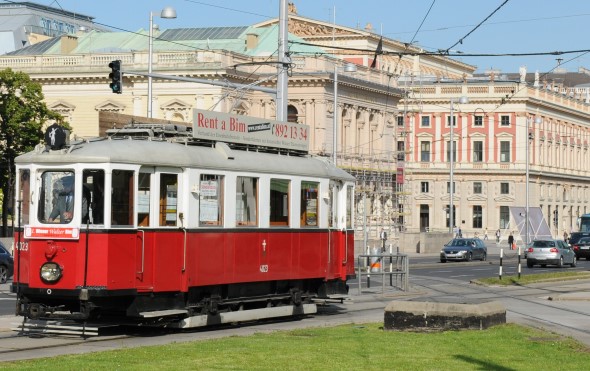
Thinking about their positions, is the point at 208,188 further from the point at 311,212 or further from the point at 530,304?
the point at 530,304

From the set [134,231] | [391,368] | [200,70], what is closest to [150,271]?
[134,231]

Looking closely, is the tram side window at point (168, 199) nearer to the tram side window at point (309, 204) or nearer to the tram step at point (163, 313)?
the tram step at point (163, 313)

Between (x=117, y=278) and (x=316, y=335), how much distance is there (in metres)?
3.20

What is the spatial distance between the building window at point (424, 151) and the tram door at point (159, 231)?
10756 cm

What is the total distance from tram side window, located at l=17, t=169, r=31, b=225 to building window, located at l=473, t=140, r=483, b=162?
108m

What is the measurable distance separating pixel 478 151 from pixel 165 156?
353ft

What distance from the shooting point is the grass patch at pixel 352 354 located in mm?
16047

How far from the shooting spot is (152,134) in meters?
21.8

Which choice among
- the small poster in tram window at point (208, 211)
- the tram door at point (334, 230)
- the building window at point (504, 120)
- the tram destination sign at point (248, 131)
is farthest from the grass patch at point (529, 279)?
the building window at point (504, 120)

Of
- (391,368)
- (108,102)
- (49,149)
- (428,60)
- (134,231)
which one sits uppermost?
(428,60)

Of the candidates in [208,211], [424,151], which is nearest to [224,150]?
[208,211]

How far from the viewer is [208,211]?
21938 mm

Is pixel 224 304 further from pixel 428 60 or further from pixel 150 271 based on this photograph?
pixel 428 60

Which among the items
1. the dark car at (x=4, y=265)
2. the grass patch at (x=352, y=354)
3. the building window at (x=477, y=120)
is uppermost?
the building window at (x=477, y=120)
